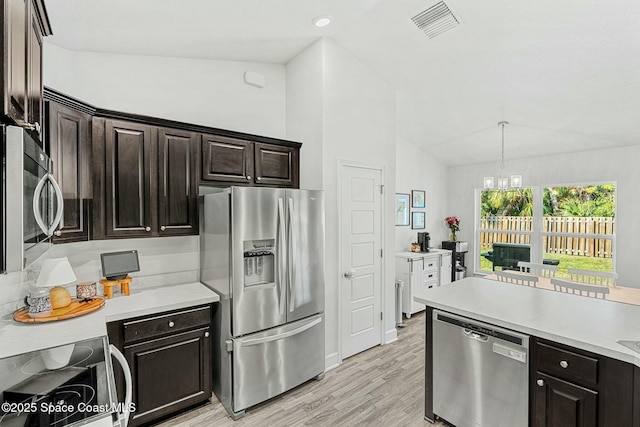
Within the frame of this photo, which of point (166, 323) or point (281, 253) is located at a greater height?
point (281, 253)

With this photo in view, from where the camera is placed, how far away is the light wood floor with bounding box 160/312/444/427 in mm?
2359

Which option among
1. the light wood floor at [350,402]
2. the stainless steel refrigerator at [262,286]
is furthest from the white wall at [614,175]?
Result: the stainless steel refrigerator at [262,286]

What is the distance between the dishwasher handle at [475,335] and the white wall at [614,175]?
4.25 meters

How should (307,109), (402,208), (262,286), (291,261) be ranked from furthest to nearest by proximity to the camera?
(402,208) < (307,109) < (291,261) < (262,286)

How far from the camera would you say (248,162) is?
9.85 ft

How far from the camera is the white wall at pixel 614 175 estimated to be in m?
4.47

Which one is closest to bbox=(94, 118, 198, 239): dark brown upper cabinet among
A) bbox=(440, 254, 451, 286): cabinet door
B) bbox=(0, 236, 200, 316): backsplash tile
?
bbox=(0, 236, 200, 316): backsplash tile

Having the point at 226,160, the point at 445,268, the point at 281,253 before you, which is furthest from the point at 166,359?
the point at 445,268

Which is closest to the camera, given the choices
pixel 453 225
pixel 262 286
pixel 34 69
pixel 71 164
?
pixel 34 69

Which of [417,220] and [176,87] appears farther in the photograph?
[417,220]

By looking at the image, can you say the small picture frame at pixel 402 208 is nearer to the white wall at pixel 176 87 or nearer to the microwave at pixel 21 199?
the white wall at pixel 176 87

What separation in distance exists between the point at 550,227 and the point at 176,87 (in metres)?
6.12

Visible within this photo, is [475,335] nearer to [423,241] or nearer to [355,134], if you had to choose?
[355,134]

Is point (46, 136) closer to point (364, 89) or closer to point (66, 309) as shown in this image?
point (66, 309)
